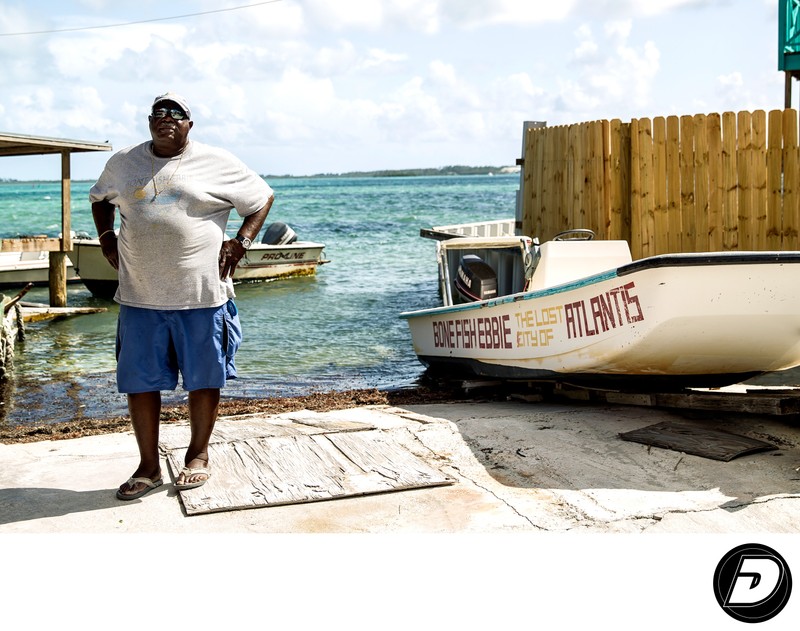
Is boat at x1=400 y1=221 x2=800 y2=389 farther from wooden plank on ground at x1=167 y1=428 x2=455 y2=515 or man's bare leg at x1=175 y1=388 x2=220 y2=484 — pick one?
man's bare leg at x1=175 y1=388 x2=220 y2=484

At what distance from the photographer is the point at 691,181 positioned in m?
8.20

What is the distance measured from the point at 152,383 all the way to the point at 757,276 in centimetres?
376

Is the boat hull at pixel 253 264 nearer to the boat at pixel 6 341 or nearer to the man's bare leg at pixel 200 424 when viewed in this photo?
the boat at pixel 6 341

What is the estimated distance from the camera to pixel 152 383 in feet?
15.4

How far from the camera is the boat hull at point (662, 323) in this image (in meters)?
5.95

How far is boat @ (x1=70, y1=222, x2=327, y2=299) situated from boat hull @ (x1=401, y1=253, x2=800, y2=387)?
14.7 m

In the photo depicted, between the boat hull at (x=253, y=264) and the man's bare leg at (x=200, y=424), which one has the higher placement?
the boat hull at (x=253, y=264)

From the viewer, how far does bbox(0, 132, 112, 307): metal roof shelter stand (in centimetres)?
1619

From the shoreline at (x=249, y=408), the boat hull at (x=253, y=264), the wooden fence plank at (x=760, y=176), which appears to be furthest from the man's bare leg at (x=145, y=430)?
the boat hull at (x=253, y=264)

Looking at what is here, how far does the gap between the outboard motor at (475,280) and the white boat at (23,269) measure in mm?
14450

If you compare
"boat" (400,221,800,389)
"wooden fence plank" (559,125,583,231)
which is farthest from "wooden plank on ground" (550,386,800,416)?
"wooden fence plank" (559,125,583,231)

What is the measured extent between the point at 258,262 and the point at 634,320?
18.0 meters

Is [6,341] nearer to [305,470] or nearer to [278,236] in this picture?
[305,470]

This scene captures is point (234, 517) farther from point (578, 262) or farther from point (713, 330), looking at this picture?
point (578, 262)
